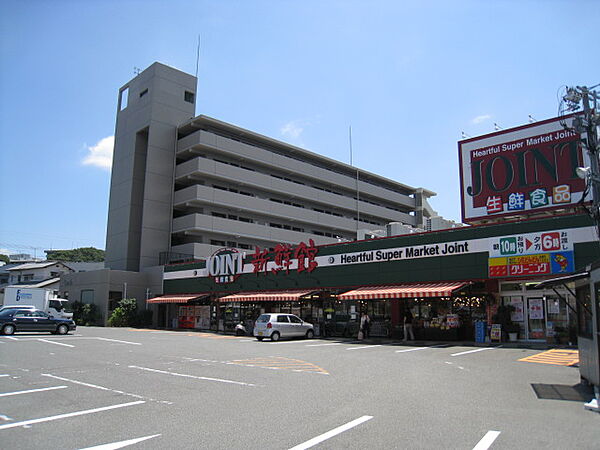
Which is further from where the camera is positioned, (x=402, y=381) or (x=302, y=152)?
(x=302, y=152)

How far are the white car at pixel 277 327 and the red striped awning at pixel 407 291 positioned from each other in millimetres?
3016

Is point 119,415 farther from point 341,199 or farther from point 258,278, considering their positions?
point 341,199

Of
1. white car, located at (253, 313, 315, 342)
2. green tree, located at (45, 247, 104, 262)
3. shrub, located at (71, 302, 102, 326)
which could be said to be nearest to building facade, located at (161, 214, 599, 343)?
white car, located at (253, 313, 315, 342)

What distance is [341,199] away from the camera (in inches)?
2450

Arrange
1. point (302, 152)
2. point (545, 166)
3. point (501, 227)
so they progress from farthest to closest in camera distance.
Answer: point (302, 152) < point (545, 166) < point (501, 227)

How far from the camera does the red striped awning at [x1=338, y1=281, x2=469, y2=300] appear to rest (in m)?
22.9

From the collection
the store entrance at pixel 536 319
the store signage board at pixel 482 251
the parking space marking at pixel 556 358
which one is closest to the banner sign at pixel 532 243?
the store signage board at pixel 482 251

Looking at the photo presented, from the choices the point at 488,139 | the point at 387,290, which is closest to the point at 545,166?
the point at 488,139

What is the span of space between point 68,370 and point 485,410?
10.8 meters

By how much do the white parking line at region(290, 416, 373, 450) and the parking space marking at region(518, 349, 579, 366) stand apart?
32.5 ft

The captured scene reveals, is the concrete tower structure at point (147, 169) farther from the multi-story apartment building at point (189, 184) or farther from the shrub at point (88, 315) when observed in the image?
the shrub at point (88, 315)

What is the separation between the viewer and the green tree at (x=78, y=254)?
111 meters

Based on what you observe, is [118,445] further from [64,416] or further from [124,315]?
[124,315]

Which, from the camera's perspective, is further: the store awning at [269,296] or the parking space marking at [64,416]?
the store awning at [269,296]
